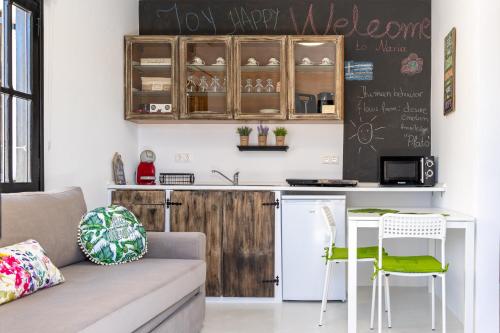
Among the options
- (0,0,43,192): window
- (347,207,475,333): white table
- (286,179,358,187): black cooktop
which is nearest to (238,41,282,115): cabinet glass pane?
(286,179,358,187): black cooktop

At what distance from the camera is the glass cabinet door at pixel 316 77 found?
4621 millimetres

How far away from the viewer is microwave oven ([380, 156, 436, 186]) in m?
4.44

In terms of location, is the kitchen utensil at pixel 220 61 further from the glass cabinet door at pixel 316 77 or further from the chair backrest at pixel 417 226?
the chair backrest at pixel 417 226

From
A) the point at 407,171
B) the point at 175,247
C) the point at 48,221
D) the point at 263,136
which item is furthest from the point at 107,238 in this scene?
the point at 407,171

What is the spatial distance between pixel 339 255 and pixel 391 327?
1.93 feet

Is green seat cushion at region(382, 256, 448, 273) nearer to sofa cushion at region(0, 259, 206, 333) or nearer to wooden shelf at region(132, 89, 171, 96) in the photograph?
sofa cushion at region(0, 259, 206, 333)

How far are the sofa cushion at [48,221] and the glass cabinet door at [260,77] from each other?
1.95 m

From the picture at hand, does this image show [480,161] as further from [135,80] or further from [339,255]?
[135,80]

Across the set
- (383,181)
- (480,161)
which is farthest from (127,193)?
(480,161)

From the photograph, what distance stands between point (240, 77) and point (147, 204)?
1.39 meters

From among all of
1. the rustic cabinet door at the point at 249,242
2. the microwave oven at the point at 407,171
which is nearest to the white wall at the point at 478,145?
the microwave oven at the point at 407,171

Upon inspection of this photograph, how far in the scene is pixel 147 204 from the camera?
4395 mm

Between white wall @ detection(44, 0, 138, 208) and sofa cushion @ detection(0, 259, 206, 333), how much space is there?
0.96 metres

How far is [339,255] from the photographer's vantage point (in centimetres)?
364
